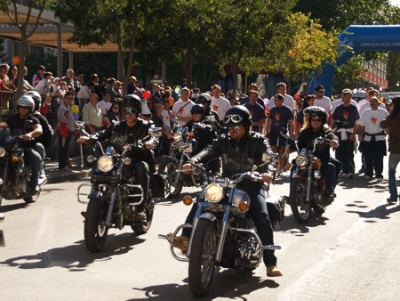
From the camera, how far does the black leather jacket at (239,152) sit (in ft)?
26.3

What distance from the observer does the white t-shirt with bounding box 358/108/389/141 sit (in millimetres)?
17266

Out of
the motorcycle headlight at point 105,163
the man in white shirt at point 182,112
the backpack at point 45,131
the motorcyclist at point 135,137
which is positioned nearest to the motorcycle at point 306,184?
the motorcyclist at point 135,137

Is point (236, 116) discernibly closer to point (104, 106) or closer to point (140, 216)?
point (140, 216)

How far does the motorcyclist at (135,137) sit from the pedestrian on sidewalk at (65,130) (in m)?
7.39

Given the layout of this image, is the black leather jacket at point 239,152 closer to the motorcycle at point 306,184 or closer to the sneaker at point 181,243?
the sneaker at point 181,243

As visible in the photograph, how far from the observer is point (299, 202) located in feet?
37.6

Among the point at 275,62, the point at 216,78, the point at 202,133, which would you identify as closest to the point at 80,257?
the point at 202,133

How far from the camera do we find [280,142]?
1723 centimetres

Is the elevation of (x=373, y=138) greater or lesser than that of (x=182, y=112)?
lesser

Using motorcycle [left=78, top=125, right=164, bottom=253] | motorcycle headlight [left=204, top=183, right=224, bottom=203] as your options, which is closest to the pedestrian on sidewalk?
motorcycle [left=78, top=125, right=164, bottom=253]

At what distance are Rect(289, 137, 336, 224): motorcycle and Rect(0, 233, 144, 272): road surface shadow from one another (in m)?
2.59

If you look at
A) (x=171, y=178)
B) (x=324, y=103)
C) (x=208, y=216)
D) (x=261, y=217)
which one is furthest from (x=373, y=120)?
(x=208, y=216)

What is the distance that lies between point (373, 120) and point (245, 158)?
9838 millimetres

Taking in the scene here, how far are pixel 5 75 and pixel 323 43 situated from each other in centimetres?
2115
